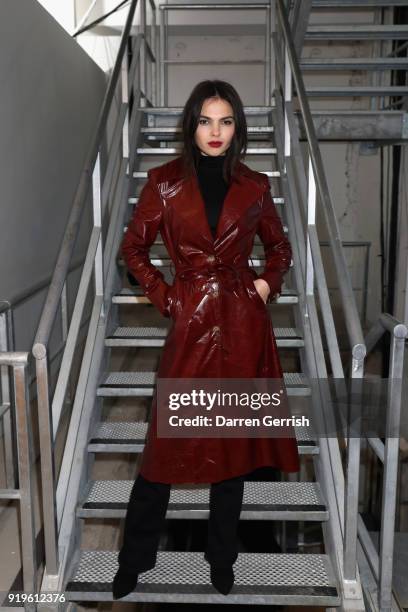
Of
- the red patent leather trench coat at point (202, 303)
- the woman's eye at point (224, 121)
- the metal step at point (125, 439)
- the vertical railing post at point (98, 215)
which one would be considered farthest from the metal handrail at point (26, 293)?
the woman's eye at point (224, 121)

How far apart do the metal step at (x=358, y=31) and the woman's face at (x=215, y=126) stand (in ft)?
7.61

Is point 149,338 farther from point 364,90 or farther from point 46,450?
point 364,90

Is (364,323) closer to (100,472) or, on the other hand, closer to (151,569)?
(100,472)

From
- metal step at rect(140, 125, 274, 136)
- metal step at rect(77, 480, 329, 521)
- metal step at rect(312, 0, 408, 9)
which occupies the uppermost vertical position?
metal step at rect(312, 0, 408, 9)

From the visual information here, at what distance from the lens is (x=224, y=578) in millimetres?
1736

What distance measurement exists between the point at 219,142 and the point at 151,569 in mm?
1276

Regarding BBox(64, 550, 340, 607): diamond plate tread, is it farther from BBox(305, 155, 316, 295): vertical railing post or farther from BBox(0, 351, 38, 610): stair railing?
BBox(305, 155, 316, 295): vertical railing post

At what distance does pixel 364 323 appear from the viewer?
20.0 ft

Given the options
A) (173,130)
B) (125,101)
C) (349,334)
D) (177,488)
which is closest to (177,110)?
(173,130)

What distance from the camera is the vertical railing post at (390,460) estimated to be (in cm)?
161

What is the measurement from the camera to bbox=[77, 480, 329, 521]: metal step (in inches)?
77.6

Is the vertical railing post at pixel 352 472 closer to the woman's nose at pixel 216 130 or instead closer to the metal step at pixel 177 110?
the woman's nose at pixel 216 130

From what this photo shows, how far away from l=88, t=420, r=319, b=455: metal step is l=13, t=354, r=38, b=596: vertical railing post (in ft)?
1.70

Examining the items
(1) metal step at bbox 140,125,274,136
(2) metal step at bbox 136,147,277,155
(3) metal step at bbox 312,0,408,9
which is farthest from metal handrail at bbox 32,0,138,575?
(3) metal step at bbox 312,0,408,9
